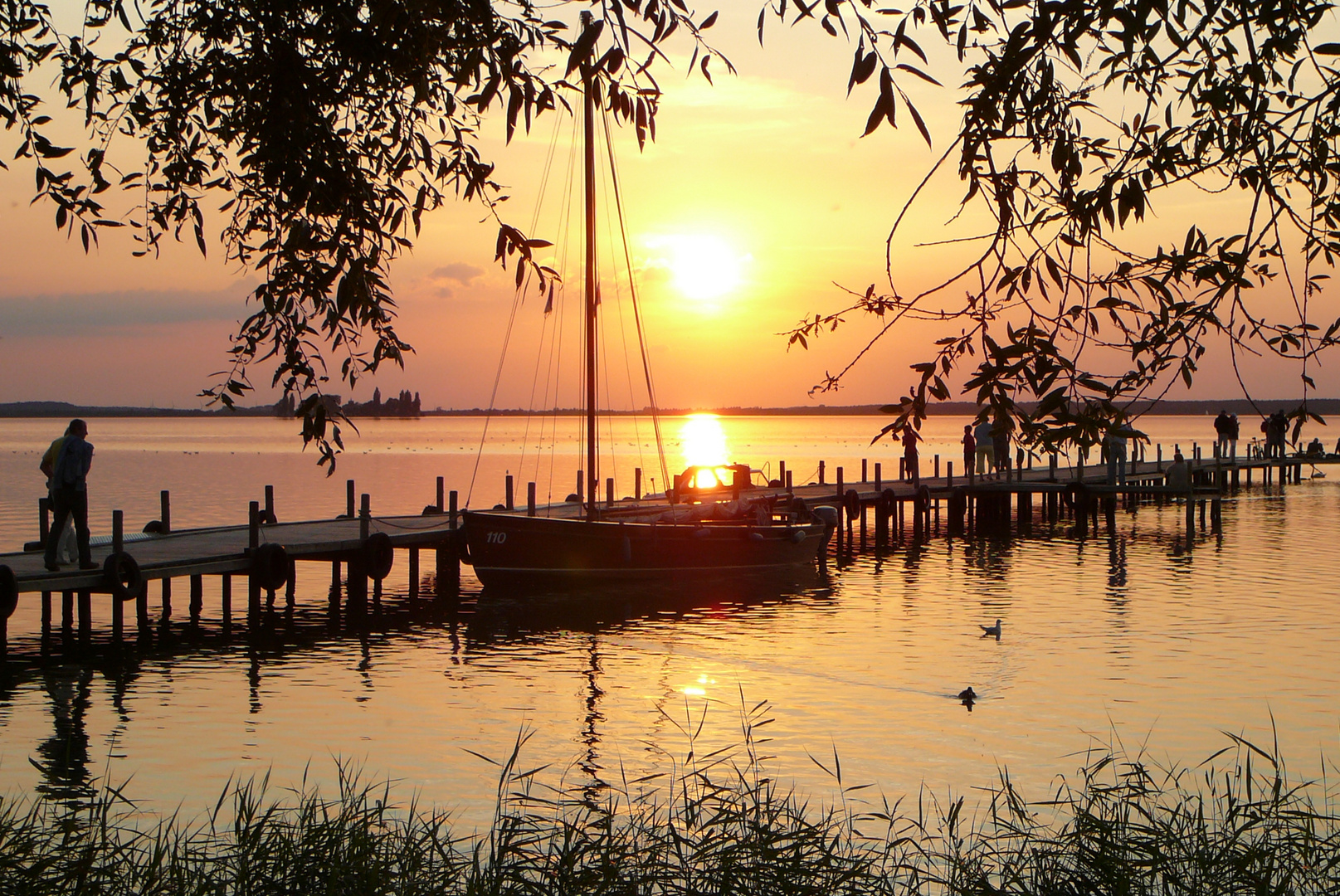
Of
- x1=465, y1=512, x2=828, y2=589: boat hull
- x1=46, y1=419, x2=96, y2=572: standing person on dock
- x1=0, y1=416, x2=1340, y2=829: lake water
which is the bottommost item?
x1=0, y1=416, x2=1340, y2=829: lake water

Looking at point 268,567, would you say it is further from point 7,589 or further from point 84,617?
point 7,589

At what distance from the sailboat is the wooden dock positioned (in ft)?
5.02

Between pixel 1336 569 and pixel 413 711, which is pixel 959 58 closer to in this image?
pixel 413 711

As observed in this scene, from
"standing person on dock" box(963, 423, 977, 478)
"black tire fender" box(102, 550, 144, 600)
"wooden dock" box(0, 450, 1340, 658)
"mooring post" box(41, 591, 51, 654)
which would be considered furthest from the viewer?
"standing person on dock" box(963, 423, 977, 478)

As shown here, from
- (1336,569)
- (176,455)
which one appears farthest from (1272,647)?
(176,455)

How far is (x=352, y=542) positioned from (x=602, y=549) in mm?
5372

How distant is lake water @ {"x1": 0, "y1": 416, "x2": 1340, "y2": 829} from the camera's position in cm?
1402

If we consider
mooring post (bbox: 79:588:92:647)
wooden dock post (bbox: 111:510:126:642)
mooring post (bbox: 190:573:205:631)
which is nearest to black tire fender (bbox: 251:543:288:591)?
mooring post (bbox: 190:573:205:631)

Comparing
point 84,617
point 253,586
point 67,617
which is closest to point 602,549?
point 253,586

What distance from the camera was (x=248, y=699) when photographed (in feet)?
57.3

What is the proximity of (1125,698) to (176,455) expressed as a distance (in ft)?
391

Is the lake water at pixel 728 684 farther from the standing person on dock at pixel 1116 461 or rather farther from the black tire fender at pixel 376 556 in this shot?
the standing person on dock at pixel 1116 461

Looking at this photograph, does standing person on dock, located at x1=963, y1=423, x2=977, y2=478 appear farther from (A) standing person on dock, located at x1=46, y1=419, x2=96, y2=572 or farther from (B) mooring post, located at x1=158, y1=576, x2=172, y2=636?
(A) standing person on dock, located at x1=46, y1=419, x2=96, y2=572

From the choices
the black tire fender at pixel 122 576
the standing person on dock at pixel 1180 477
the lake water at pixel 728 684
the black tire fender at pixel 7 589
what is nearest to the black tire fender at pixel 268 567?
the lake water at pixel 728 684
